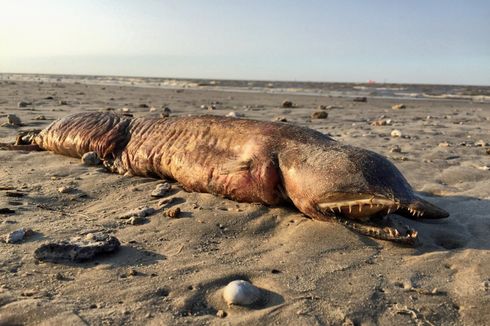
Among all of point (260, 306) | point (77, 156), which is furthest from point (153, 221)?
point (77, 156)

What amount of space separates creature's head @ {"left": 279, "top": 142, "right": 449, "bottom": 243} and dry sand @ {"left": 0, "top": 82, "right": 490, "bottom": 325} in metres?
0.18

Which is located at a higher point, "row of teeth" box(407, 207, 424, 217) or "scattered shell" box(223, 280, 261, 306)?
"row of teeth" box(407, 207, 424, 217)

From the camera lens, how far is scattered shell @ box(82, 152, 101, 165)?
19.2ft

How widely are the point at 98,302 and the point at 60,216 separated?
5.20ft

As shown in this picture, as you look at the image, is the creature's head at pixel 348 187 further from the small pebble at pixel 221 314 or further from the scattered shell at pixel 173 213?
the small pebble at pixel 221 314

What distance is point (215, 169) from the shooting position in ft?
15.2

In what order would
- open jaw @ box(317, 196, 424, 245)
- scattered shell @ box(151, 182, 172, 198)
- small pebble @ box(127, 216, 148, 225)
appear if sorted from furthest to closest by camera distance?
scattered shell @ box(151, 182, 172, 198) → small pebble @ box(127, 216, 148, 225) → open jaw @ box(317, 196, 424, 245)

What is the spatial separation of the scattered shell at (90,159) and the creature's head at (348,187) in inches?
107

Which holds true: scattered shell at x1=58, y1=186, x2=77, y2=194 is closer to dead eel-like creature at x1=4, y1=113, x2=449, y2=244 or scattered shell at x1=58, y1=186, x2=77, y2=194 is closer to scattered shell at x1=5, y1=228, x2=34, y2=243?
dead eel-like creature at x1=4, y1=113, x2=449, y2=244

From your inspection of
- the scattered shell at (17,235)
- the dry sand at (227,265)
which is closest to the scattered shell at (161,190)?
the dry sand at (227,265)

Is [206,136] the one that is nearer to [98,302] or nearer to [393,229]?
[393,229]

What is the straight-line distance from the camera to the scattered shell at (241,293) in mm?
2648

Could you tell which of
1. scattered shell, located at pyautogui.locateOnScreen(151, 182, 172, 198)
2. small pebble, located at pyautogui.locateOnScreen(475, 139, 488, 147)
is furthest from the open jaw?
small pebble, located at pyautogui.locateOnScreen(475, 139, 488, 147)

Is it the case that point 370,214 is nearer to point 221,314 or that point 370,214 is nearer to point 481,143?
point 221,314
